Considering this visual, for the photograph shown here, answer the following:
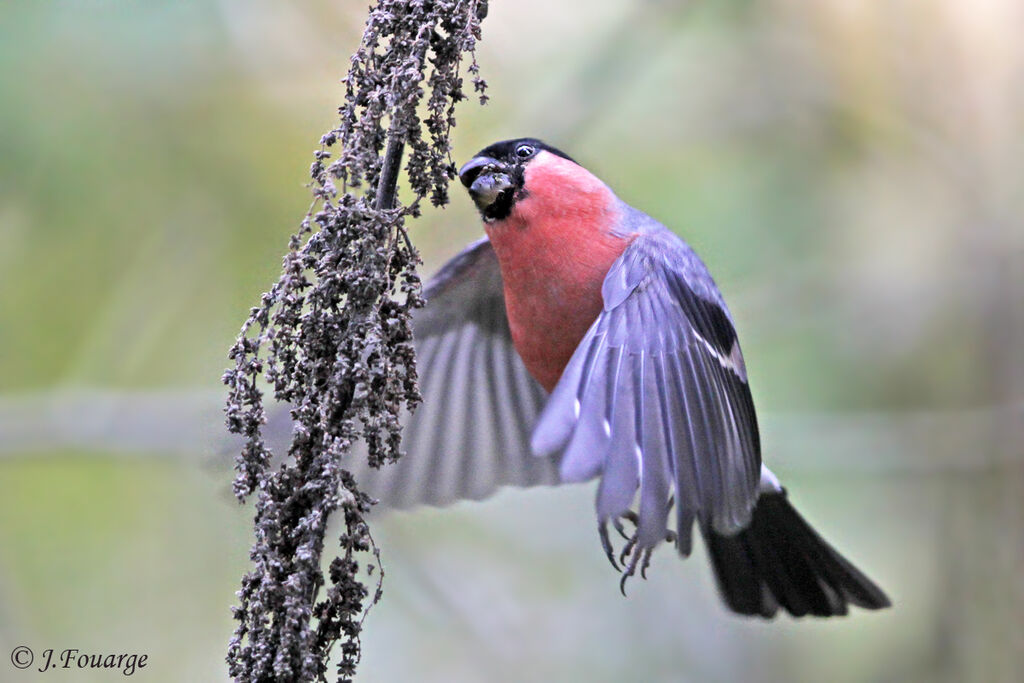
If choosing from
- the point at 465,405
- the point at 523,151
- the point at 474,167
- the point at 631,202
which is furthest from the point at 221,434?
the point at 631,202

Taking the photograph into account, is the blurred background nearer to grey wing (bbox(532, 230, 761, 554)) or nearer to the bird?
the bird

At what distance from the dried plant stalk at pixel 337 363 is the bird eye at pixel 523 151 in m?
1.18

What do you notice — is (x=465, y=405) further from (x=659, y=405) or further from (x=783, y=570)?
(x=659, y=405)

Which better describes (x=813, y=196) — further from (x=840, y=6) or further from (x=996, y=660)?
(x=996, y=660)

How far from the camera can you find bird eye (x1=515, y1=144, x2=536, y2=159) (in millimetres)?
3418

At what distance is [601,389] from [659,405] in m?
0.16

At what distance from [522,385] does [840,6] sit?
302cm

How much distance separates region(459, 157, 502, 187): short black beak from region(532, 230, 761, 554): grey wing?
444 millimetres

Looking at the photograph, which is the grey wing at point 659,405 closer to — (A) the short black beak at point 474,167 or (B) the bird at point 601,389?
(B) the bird at point 601,389

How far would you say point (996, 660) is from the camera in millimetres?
5008

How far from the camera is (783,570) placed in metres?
3.99

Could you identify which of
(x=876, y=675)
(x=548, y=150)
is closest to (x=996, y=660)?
(x=876, y=675)

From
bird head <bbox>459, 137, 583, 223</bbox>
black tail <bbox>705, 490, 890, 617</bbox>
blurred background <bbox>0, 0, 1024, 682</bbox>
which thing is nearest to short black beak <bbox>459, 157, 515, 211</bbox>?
bird head <bbox>459, 137, 583, 223</bbox>

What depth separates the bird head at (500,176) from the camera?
130 inches
